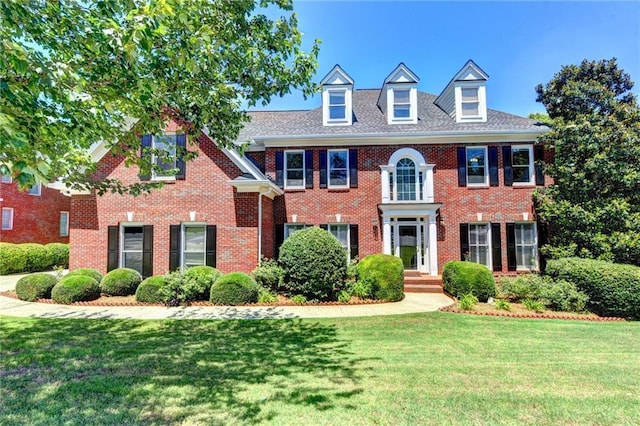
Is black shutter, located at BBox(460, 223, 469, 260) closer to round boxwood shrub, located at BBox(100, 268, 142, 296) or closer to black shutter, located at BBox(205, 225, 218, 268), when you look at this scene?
→ black shutter, located at BBox(205, 225, 218, 268)

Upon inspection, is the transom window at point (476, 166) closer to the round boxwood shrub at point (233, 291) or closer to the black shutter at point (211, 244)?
Answer: the round boxwood shrub at point (233, 291)

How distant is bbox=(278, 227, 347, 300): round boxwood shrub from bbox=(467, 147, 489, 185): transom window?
7.01m

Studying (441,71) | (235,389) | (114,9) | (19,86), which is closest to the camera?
(19,86)

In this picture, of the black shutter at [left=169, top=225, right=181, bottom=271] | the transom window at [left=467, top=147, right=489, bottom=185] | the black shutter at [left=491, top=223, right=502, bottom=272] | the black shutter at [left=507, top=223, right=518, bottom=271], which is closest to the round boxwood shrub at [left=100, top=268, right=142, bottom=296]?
the black shutter at [left=169, top=225, right=181, bottom=271]

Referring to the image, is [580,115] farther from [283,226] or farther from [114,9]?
[114,9]

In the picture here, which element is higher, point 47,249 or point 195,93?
point 195,93

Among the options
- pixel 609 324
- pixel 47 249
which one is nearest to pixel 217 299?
pixel 609 324

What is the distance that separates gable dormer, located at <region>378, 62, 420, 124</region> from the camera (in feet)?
46.5

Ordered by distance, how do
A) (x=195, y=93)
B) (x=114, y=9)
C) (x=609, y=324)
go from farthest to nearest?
(x=609, y=324) < (x=195, y=93) < (x=114, y=9)

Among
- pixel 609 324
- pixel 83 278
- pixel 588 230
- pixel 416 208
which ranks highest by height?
pixel 416 208

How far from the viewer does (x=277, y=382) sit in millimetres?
4406

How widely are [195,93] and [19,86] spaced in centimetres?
252

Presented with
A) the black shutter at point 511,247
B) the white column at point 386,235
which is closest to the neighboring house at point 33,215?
the white column at point 386,235

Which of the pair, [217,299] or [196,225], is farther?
[196,225]
